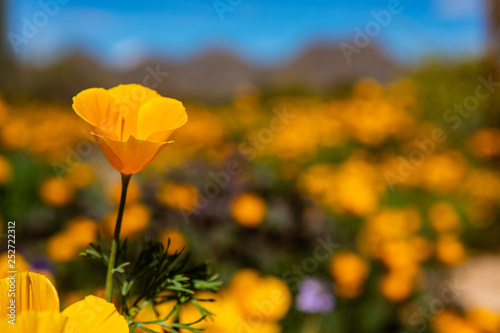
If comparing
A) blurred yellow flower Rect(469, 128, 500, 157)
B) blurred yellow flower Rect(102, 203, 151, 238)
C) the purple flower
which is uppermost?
blurred yellow flower Rect(469, 128, 500, 157)

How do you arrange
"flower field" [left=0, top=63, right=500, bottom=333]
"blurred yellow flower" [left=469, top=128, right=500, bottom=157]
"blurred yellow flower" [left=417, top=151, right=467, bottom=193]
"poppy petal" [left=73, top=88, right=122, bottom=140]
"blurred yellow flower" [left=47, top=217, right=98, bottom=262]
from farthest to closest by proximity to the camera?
"blurred yellow flower" [left=469, top=128, right=500, bottom=157]
"blurred yellow flower" [left=417, top=151, right=467, bottom=193]
"blurred yellow flower" [left=47, top=217, right=98, bottom=262]
"flower field" [left=0, top=63, right=500, bottom=333]
"poppy petal" [left=73, top=88, right=122, bottom=140]

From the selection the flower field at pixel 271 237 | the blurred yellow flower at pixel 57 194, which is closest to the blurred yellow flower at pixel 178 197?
the flower field at pixel 271 237

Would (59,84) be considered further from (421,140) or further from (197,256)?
(197,256)

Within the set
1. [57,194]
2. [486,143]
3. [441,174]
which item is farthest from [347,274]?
[486,143]

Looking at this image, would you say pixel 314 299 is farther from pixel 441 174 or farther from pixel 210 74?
pixel 210 74

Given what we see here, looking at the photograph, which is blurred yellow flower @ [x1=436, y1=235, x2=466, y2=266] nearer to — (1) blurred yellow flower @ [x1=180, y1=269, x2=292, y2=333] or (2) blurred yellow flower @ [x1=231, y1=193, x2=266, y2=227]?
(2) blurred yellow flower @ [x1=231, y1=193, x2=266, y2=227]

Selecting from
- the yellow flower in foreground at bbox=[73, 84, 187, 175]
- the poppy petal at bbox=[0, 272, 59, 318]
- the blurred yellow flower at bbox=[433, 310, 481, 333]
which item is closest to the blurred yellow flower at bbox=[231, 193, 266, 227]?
the blurred yellow flower at bbox=[433, 310, 481, 333]

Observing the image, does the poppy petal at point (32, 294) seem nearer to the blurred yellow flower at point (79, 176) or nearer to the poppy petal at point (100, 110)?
the poppy petal at point (100, 110)
